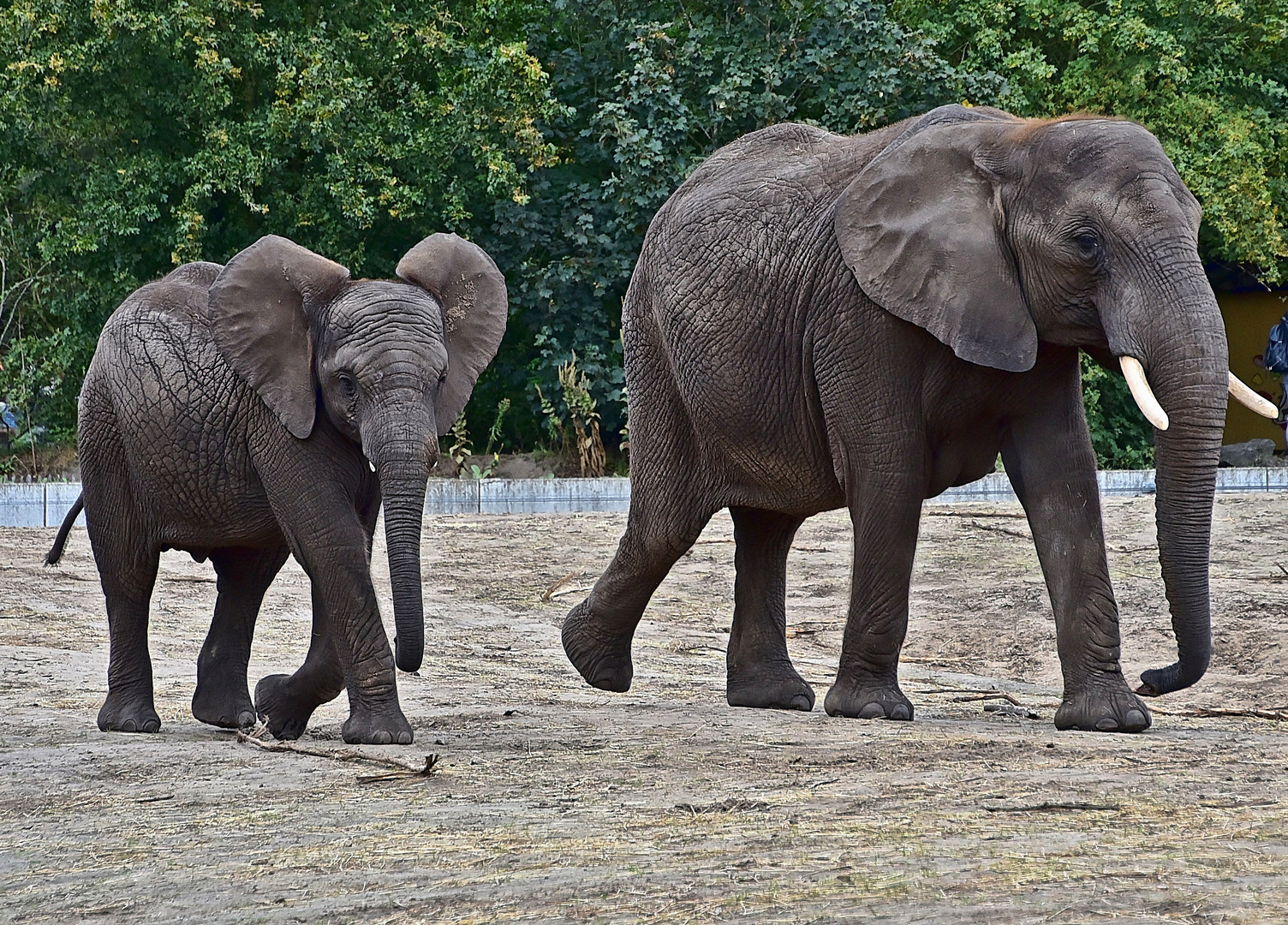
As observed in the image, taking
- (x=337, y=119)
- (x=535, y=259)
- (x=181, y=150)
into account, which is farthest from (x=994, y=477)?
(x=181, y=150)

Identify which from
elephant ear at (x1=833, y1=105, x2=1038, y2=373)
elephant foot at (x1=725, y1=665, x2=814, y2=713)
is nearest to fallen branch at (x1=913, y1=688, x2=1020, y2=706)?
elephant foot at (x1=725, y1=665, x2=814, y2=713)

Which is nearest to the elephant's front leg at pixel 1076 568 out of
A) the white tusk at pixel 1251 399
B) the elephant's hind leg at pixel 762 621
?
the white tusk at pixel 1251 399

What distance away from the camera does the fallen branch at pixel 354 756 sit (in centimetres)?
620

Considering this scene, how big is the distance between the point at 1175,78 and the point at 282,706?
17.6 meters

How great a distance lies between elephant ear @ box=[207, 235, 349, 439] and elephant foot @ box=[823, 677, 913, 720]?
2478 millimetres

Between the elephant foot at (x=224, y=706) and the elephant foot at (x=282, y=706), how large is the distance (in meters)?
0.59

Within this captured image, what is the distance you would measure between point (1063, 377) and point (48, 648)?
21.6 feet

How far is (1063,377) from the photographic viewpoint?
7574mm

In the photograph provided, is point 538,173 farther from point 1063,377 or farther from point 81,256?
point 1063,377

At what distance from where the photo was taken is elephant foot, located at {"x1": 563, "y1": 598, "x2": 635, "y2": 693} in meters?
9.13

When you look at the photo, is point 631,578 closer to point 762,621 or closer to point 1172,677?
point 762,621

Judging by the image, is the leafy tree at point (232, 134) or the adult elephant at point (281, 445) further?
the leafy tree at point (232, 134)

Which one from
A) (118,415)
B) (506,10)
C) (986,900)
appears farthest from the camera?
(506,10)

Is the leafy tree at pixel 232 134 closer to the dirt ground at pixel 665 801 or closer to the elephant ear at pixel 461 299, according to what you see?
the dirt ground at pixel 665 801
